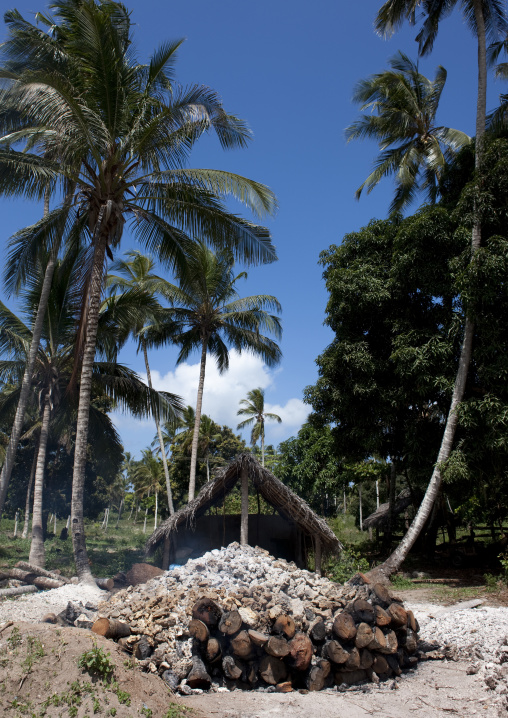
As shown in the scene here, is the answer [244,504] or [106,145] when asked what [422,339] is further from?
[106,145]

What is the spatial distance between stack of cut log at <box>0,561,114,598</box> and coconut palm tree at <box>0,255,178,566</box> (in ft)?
7.51

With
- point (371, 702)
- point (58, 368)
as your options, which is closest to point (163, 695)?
point (371, 702)

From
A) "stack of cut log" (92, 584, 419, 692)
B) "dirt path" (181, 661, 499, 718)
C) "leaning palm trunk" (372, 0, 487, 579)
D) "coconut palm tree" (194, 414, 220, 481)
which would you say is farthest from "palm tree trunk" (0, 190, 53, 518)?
"coconut palm tree" (194, 414, 220, 481)

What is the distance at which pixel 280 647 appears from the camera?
600 centimetres

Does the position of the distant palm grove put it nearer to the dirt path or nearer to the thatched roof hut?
the thatched roof hut

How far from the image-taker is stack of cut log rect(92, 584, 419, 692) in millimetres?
6047

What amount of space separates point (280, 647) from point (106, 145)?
391 inches

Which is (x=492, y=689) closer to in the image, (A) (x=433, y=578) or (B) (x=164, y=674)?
(B) (x=164, y=674)

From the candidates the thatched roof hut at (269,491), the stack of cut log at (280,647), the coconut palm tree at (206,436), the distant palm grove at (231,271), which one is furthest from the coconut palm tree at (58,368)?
the coconut palm tree at (206,436)

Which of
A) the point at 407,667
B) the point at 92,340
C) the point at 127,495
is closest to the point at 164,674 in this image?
the point at 407,667

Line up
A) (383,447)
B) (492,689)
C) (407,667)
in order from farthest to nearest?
(383,447) < (407,667) < (492,689)

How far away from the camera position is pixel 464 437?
13555 mm

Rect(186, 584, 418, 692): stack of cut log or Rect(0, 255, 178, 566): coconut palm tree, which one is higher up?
Rect(0, 255, 178, 566): coconut palm tree

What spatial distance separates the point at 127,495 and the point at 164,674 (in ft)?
181
